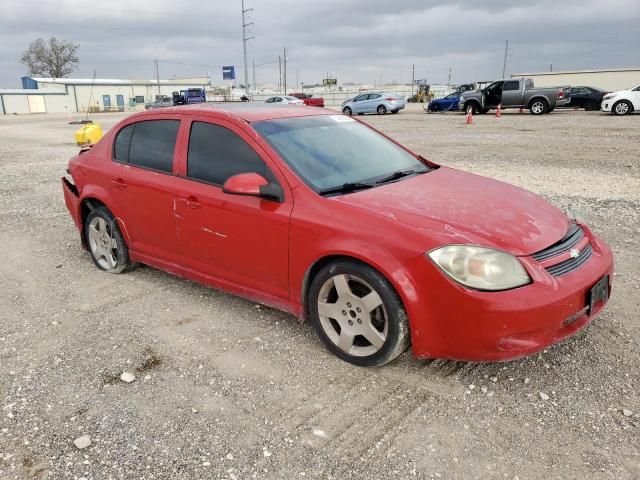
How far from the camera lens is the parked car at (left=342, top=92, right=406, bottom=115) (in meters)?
32.1

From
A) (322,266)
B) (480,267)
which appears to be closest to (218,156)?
(322,266)

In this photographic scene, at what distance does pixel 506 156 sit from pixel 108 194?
9.77 meters

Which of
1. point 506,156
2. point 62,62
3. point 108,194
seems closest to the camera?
point 108,194

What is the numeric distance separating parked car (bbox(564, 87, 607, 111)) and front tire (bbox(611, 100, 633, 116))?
13.5 ft

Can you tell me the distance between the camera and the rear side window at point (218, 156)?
3.70 meters

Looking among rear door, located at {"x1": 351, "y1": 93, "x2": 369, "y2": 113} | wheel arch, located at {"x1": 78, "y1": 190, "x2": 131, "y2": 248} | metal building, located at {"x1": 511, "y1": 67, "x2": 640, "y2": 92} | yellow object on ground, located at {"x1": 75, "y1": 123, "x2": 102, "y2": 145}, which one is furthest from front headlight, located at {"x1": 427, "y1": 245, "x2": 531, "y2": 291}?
metal building, located at {"x1": 511, "y1": 67, "x2": 640, "y2": 92}

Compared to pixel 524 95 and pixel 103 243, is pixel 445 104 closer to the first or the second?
pixel 524 95

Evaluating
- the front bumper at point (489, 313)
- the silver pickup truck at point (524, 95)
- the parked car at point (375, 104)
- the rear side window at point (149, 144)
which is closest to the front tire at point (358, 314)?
the front bumper at point (489, 313)

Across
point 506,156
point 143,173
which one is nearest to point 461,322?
point 143,173

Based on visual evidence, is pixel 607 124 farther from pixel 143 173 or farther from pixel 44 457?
pixel 44 457

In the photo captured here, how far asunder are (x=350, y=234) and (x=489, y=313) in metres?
0.88

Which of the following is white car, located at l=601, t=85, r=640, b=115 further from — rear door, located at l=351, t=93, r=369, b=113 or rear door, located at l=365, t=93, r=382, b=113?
rear door, located at l=351, t=93, r=369, b=113

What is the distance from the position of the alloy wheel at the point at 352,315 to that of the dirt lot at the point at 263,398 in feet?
0.54

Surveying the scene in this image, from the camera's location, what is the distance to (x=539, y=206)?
11.8 ft
